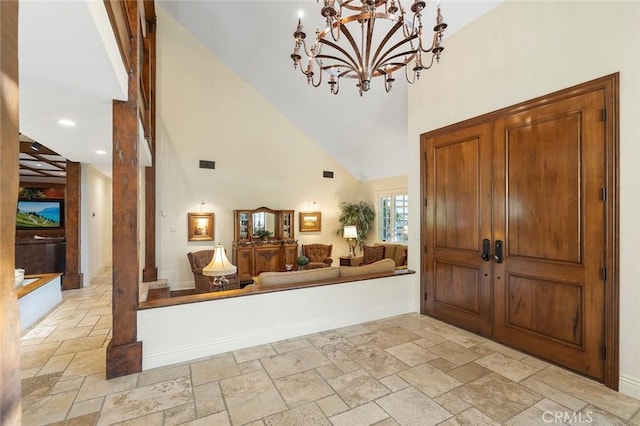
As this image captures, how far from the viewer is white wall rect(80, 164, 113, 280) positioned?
19.1 ft

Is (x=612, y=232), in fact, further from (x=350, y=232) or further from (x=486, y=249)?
(x=350, y=232)

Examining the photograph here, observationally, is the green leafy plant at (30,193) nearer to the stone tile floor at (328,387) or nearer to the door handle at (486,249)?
the stone tile floor at (328,387)

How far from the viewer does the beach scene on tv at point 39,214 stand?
759 cm

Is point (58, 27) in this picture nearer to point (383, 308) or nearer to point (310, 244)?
point (383, 308)

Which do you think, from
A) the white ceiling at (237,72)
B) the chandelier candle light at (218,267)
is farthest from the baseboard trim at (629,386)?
the white ceiling at (237,72)

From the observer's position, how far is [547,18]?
2.83 metres

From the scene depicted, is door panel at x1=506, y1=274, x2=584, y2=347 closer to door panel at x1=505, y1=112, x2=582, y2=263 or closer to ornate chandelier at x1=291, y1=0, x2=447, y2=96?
door panel at x1=505, y1=112, x2=582, y2=263

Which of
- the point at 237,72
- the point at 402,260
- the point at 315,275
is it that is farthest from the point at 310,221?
the point at 315,275

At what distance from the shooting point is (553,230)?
281 cm

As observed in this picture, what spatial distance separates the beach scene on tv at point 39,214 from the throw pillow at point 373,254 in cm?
825

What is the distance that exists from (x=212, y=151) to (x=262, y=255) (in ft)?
8.75

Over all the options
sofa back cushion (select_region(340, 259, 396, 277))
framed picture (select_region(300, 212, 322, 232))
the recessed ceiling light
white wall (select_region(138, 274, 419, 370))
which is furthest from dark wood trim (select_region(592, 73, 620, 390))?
framed picture (select_region(300, 212, 322, 232))

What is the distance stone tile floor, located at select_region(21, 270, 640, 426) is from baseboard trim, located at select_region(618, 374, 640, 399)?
8cm

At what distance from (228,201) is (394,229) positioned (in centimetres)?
433
